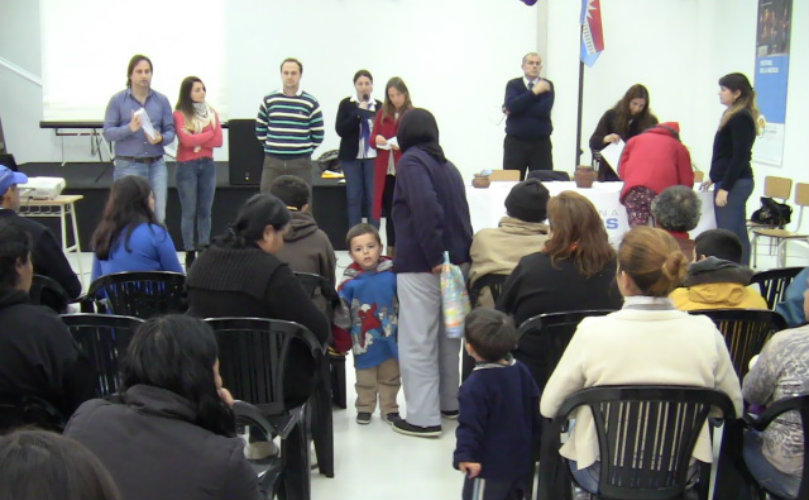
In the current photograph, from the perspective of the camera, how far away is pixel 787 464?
2.40 metres

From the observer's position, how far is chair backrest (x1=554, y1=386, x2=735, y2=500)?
2.25m

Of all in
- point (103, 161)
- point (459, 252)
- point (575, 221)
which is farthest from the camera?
point (103, 161)

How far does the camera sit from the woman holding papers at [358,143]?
692 cm

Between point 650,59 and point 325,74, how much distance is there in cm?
335

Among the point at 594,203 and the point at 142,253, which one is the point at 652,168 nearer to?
the point at 594,203

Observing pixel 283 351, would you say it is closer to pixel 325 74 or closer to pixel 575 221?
pixel 575 221

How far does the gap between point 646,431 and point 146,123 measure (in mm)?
4684

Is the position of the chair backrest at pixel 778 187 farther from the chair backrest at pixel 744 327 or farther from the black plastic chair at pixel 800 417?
the black plastic chair at pixel 800 417

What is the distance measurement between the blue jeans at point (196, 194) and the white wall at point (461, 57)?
2652mm

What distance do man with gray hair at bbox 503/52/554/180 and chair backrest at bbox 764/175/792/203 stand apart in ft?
5.45

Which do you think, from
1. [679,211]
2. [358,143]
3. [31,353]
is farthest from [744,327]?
[358,143]

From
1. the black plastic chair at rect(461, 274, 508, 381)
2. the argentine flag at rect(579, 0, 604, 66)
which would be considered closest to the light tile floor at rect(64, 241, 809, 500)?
the black plastic chair at rect(461, 274, 508, 381)

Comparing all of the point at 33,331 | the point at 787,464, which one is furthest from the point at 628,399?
the point at 33,331

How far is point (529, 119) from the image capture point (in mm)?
7023
